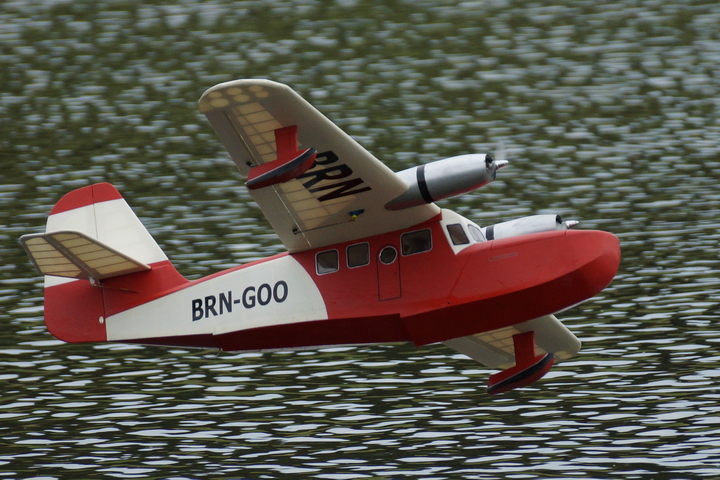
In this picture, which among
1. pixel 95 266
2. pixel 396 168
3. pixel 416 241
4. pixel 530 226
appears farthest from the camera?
pixel 396 168

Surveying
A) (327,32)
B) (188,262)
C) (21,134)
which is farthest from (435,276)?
(327,32)

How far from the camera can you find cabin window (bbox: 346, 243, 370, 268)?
71.2 feet

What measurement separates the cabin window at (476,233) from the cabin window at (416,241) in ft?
2.69

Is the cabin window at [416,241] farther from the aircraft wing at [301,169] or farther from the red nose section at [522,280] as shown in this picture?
the red nose section at [522,280]

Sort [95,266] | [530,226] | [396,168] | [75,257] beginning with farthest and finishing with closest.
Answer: [396,168] < [95,266] < [75,257] < [530,226]

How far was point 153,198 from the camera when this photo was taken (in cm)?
3756

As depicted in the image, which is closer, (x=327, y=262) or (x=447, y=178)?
(x=447, y=178)

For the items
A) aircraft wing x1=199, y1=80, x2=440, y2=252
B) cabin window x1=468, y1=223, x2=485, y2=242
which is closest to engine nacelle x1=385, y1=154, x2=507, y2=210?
aircraft wing x1=199, y1=80, x2=440, y2=252

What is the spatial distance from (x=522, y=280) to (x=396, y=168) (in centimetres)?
1791

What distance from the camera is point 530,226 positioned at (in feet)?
71.4

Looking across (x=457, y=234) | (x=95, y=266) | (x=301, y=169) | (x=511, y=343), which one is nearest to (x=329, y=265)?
(x=457, y=234)

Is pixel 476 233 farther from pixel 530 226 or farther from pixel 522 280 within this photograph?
pixel 522 280

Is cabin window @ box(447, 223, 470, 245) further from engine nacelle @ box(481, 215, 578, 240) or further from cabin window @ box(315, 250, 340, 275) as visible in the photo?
cabin window @ box(315, 250, 340, 275)

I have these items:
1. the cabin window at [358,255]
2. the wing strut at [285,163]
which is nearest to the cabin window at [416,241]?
the cabin window at [358,255]
